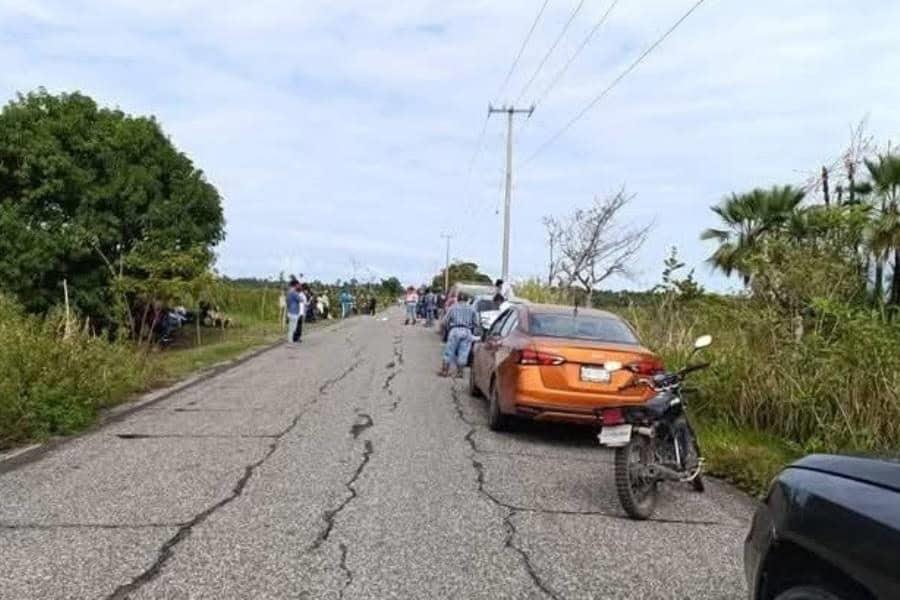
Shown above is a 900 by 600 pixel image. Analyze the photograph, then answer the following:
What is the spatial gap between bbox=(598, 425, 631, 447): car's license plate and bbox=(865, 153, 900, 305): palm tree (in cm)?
804

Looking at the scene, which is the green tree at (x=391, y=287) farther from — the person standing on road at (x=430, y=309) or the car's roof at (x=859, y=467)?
the car's roof at (x=859, y=467)

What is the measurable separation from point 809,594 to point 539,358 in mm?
6543

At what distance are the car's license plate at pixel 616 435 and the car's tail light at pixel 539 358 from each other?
8.90ft

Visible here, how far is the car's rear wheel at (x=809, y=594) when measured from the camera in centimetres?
305

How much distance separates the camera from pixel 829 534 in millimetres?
3105

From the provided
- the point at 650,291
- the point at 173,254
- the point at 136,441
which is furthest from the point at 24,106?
the point at 136,441

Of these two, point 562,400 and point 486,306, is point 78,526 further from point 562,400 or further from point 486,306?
point 486,306

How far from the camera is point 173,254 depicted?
24.6m

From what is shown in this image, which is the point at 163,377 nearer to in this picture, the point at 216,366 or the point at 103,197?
the point at 216,366

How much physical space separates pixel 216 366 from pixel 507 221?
2646 cm

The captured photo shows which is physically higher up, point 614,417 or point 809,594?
point 614,417

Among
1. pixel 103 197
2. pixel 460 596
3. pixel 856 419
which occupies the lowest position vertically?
pixel 460 596

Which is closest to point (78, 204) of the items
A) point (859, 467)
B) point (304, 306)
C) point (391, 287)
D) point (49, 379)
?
point (304, 306)

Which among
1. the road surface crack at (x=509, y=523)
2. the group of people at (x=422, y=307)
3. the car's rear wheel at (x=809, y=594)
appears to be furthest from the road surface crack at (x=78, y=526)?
the group of people at (x=422, y=307)
